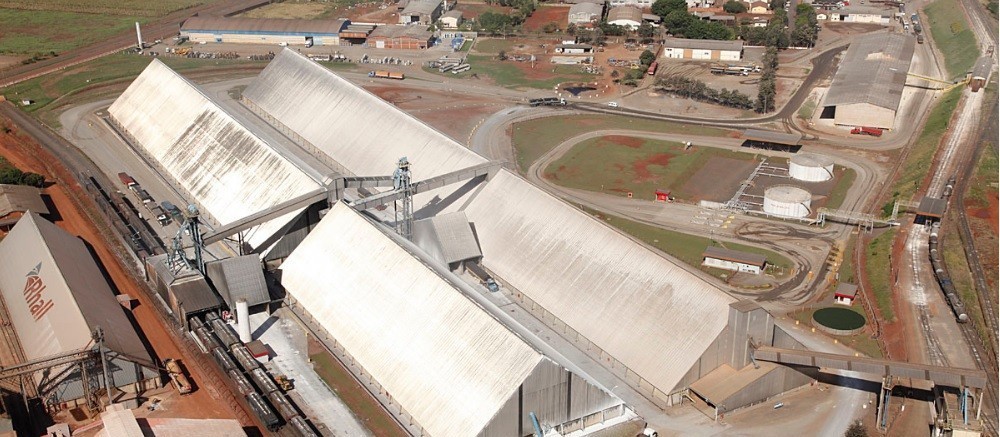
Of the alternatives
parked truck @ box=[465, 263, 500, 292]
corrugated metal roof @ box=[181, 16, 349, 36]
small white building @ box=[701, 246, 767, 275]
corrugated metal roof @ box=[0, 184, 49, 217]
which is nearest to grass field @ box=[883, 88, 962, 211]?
small white building @ box=[701, 246, 767, 275]

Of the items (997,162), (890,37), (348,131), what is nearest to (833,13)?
(890,37)

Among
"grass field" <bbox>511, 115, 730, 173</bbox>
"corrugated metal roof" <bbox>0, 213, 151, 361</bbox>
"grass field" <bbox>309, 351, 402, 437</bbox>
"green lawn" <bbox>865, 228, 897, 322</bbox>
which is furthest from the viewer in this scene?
"grass field" <bbox>511, 115, 730, 173</bbox>

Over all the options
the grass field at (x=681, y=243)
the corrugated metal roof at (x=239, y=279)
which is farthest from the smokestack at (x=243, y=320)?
the grass field at (x=681, y=243)

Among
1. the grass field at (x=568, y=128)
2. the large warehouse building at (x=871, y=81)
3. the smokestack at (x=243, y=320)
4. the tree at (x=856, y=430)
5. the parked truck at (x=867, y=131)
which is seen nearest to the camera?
the tree at (x=856, y=430)

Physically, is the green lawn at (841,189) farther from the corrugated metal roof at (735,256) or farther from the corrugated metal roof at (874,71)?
the corrugated metal roof at (874,71)

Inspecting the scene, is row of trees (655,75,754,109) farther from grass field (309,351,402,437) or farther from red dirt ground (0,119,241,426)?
red dirt ground (0,119,241,426)

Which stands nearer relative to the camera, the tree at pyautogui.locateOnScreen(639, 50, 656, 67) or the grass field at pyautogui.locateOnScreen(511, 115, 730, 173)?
the grass field at pyautogui.locateOnScreen(511, 115, 730, 173)

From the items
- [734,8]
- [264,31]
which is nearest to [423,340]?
[264,31]
